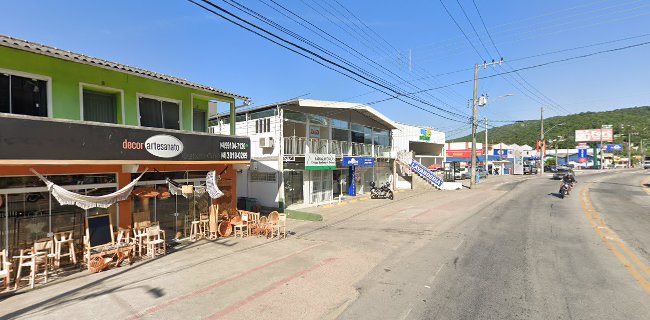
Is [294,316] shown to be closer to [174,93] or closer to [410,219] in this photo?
[174,93]

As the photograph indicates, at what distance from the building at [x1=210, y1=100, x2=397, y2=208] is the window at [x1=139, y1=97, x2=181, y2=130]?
10.9 feet

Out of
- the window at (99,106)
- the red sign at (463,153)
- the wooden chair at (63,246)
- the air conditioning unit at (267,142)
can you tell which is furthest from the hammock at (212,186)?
the red sign at (463,153)

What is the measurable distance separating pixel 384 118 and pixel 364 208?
32.2ft

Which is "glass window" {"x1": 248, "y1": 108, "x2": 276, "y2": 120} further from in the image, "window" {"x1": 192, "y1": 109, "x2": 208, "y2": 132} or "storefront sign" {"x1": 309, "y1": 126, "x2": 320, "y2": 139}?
"window" {"x1": 192, "y1": 109, "x2": 208, "y2": 132}

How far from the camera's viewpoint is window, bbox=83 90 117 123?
9805mm

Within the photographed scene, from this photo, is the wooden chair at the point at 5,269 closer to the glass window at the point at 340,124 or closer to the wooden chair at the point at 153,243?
the wooden chair at the point at 153,243

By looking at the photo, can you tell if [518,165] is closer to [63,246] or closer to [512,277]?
[512,277]

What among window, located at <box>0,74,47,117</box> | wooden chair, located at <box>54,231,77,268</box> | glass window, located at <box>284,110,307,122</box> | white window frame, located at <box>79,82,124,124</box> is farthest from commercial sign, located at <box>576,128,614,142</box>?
window, located at <box>0,74,47,117</box>

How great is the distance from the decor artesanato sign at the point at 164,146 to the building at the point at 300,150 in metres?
3.64

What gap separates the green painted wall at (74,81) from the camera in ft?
27.3

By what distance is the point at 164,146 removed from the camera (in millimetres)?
10172

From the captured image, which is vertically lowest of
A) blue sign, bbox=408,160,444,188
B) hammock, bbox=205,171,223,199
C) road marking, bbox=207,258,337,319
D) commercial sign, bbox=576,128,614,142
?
road marking, bbox=207,258,337,319

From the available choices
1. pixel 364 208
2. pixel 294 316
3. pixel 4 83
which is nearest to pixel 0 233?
pixel 4 83

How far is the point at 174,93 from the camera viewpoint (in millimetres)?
11922
